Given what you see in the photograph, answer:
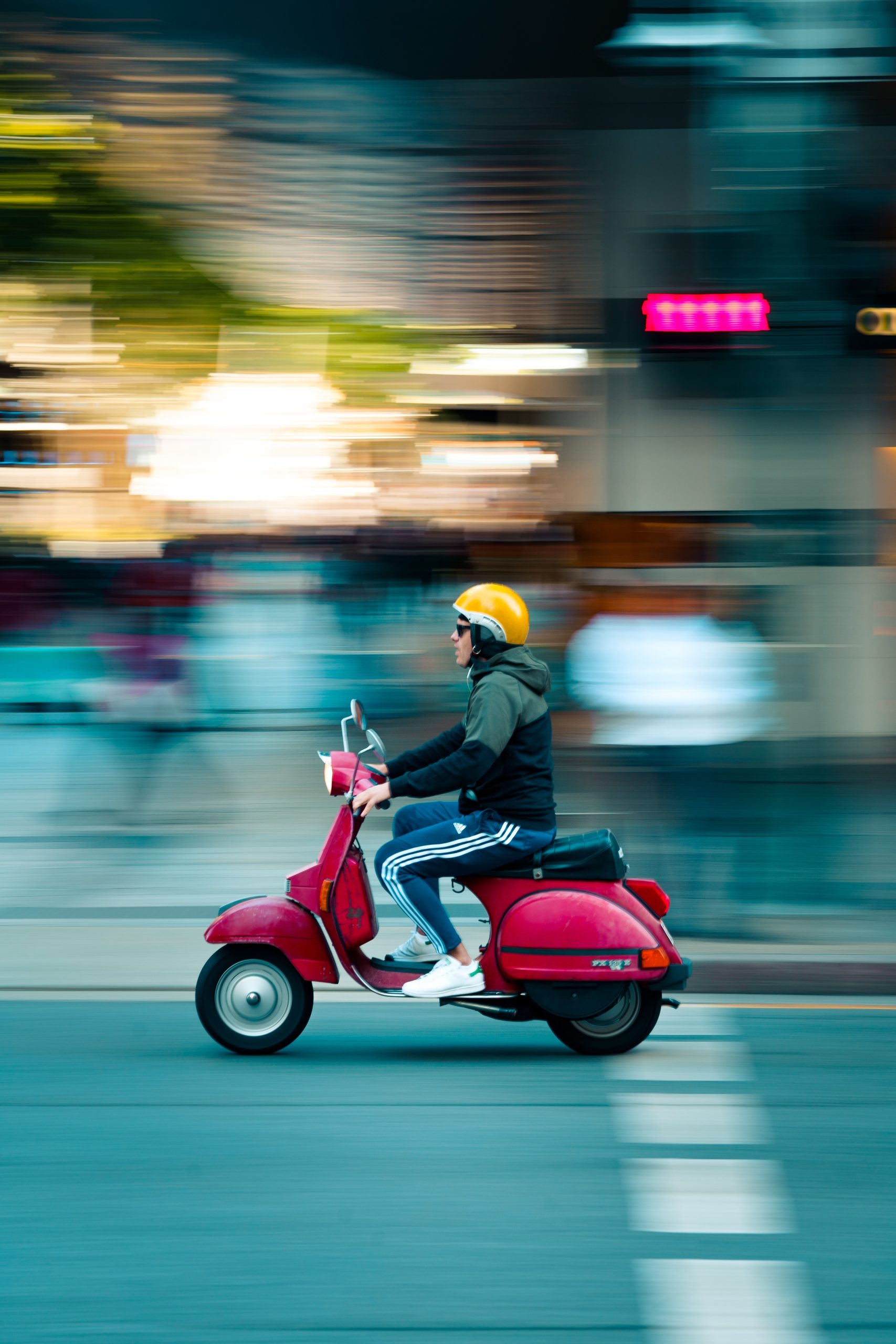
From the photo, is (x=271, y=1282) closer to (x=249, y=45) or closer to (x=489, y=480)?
(x=489, y=480)

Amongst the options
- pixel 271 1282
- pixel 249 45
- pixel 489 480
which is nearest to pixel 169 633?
pixel 271 1282

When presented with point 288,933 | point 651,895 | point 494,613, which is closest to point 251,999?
point 288,933

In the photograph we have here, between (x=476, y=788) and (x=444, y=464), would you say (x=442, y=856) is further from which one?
(x=444, y=464)

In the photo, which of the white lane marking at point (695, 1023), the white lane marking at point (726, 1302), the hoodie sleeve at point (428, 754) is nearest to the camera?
the white lane marking at point (726, 1302)

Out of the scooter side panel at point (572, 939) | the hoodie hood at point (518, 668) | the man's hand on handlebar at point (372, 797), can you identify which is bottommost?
the scooter side panel at point (572, 939)

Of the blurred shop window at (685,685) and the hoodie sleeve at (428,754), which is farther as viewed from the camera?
the blurred shop window at (685,685)

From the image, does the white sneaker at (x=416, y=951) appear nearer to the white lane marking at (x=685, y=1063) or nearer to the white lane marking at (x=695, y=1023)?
the white lane marking at (x=685, y=1063)

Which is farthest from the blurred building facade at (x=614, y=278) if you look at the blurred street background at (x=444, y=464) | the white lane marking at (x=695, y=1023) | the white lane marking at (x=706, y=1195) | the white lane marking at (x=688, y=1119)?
the white lane marking at (x=706, y=1195)

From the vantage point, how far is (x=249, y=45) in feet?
65.5

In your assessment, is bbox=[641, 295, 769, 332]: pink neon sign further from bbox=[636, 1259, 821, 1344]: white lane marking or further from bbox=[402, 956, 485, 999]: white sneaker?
bbox=[636, 1259, 821, 1344]: white lane marking

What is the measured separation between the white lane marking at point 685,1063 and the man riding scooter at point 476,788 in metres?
0.62

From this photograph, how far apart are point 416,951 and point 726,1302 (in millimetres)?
2570

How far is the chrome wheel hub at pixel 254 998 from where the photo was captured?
6.18m

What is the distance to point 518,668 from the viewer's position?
6.15m
